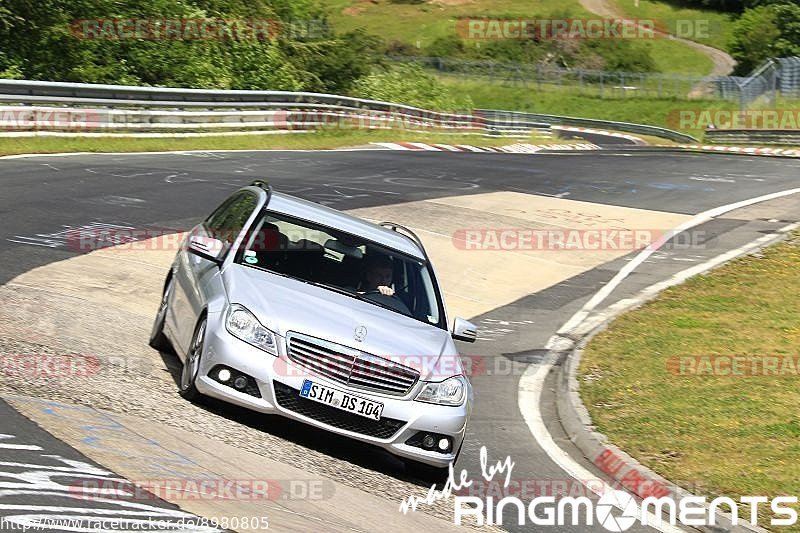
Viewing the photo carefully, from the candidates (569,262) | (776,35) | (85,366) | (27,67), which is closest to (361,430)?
(85,366)

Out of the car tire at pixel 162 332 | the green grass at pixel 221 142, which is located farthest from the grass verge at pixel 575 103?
the car tire at pixel 162 332

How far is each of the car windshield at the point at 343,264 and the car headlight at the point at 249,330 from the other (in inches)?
34.9

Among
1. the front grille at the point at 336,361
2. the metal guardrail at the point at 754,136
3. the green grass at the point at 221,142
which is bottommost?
the metal guardrail at the point at 754,136

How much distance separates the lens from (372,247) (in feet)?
31.2

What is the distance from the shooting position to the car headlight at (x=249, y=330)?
8.09 meters

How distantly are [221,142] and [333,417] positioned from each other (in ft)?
78.5

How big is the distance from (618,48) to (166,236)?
8734 cm

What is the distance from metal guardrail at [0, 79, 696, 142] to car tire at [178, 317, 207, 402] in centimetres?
1710

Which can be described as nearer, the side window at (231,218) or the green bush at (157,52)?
the side window at (231,218)

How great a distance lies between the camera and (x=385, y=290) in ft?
30.4

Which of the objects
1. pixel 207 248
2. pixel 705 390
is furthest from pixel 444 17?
pixel 207 248

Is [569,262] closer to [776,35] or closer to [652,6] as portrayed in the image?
[776,35]
